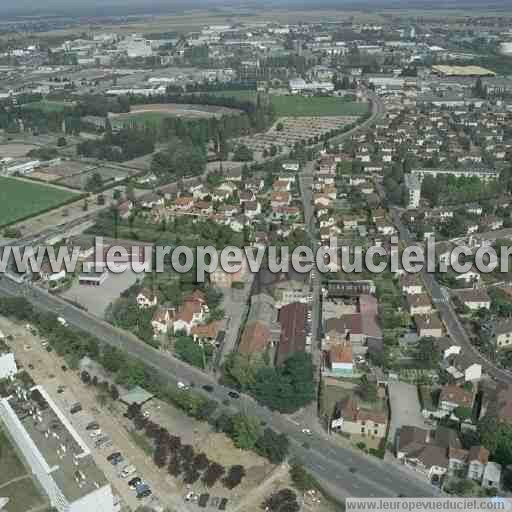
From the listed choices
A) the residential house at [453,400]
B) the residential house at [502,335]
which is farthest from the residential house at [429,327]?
the residential house at [453,400]

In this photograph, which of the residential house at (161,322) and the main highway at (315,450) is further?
the residential house at (161,322)

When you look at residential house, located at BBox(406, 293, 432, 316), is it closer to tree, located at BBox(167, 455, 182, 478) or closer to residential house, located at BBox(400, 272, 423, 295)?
residential house, located at BBox(400, 272, 423, 295)

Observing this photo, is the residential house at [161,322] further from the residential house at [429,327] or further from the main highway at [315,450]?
the residential house at [429,327]

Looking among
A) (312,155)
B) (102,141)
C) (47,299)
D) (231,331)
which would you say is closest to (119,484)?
(231,331)

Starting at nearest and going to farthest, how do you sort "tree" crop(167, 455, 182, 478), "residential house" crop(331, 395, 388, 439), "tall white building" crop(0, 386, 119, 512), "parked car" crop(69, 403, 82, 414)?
1. "tall white building" crop(0, 386, 119, 512)
2. "tree" crop(167, 455, 182, 478)
3. "residential house" crop(331, 395, 388, 439)
4. "parked car" crop(69, 403, 82, 414)

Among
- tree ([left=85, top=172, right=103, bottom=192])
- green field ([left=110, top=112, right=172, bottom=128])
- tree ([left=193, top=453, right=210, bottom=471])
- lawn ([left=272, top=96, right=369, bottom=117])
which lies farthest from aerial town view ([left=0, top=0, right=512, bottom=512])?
lawn ([left=272, top=96, right=369, bottom=117])

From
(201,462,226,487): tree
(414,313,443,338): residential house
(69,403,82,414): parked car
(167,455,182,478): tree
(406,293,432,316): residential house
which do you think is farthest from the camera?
(406,293,432,316): residential house
